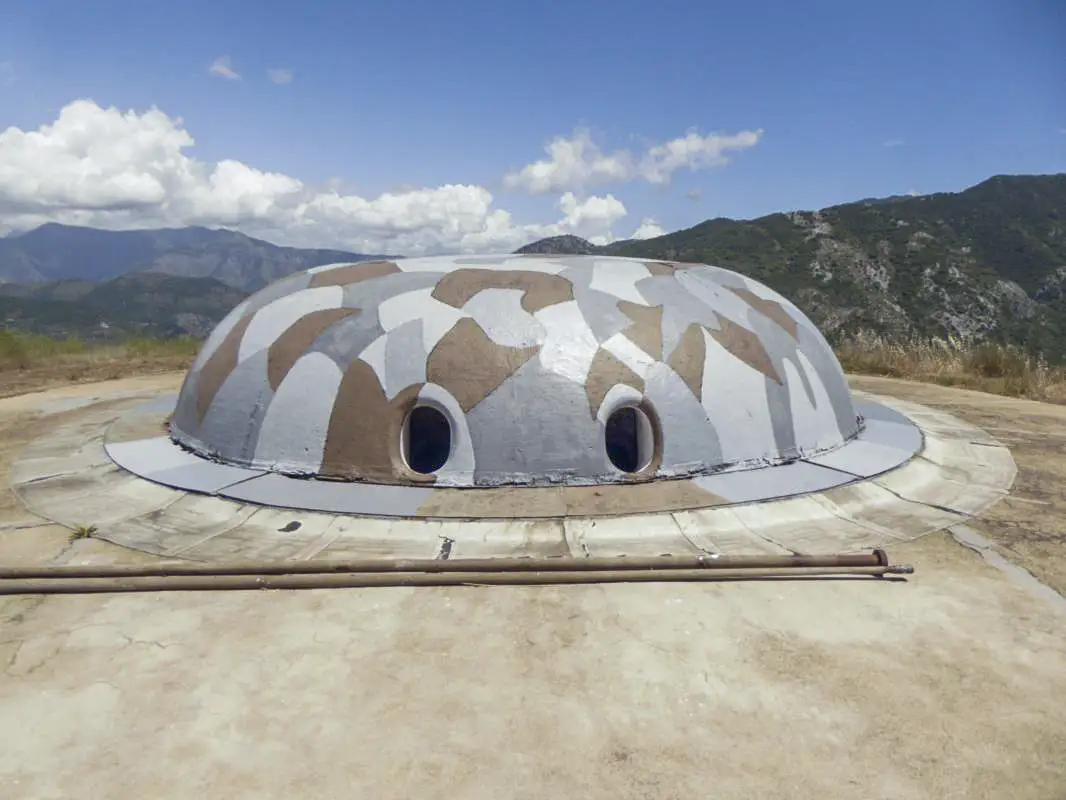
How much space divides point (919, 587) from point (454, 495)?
5606 mm

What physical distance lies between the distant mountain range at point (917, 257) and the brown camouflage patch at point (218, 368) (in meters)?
58.1

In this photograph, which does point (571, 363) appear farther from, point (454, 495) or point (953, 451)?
point (953, 451)

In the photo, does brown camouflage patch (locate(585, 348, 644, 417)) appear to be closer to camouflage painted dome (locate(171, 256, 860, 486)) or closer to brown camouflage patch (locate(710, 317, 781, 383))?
camouflage painted dome (locate(171, 256, 860, 486))

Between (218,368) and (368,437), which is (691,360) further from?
(218,368)

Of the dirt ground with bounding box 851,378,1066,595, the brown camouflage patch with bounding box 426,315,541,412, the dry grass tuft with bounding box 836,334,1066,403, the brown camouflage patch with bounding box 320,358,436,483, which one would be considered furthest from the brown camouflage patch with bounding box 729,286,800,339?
the dry grass tuft with bounding box 836,334,1066,403

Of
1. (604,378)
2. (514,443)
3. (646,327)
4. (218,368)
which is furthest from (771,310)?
(218,368)

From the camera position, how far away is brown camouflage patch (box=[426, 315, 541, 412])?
29.5 feet

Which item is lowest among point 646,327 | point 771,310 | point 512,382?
point 512,382

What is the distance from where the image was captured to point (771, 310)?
37.9 feet

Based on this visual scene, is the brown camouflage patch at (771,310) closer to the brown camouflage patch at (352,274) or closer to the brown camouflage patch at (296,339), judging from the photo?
the brown camouflage patch at (352,274)

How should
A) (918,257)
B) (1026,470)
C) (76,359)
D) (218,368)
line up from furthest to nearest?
(918,257) < (76,359) < (218,368) < (1026,470)

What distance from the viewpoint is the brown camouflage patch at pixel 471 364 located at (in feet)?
29.5

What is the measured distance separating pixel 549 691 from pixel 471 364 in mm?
5040

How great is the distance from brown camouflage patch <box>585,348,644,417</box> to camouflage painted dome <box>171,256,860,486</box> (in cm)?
2
